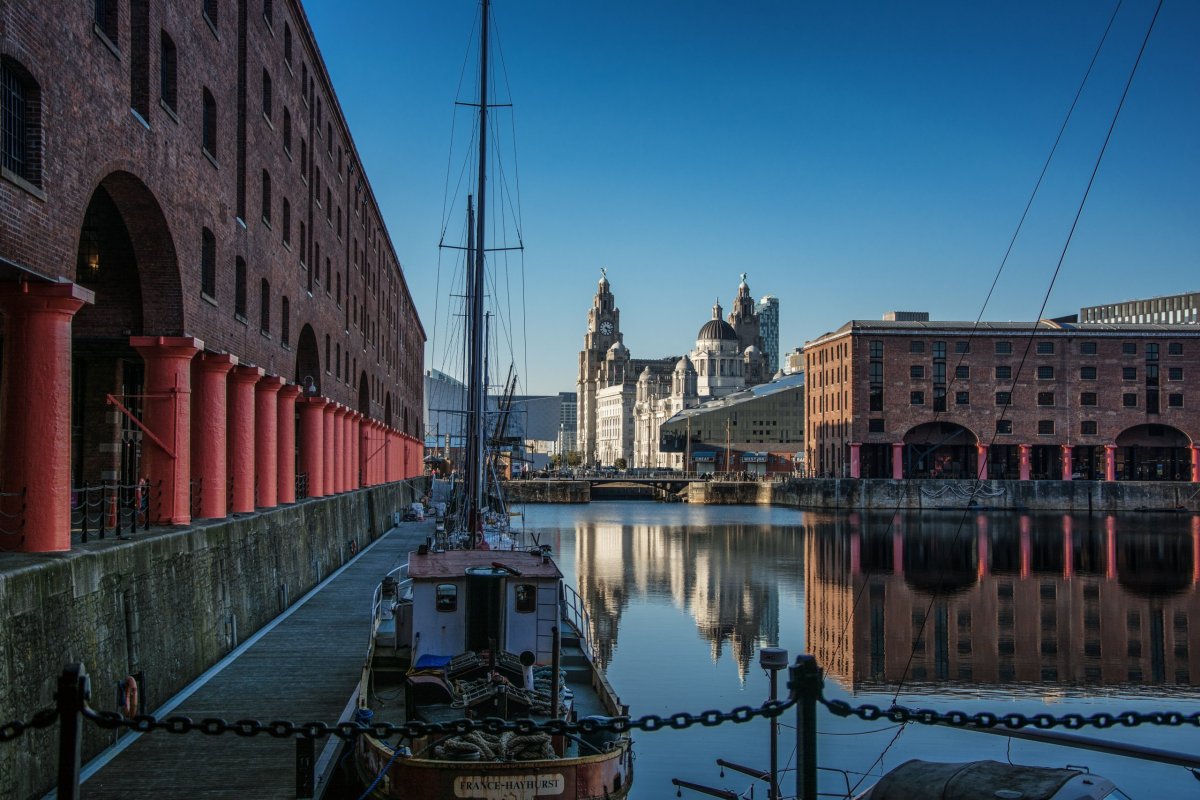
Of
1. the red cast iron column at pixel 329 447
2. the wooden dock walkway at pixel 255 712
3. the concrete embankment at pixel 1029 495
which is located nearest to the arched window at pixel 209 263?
the wooden dock walkway at pixel 255 712

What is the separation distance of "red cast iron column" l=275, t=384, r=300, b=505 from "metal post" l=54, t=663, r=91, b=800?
93.7ft

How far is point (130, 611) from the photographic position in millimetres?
18062

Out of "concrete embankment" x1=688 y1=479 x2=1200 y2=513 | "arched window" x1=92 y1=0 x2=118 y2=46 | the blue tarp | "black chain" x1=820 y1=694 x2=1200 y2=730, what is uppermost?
"arched window" x1=92 y1=0 x2=118 y2=46

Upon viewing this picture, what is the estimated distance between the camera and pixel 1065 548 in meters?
71.1

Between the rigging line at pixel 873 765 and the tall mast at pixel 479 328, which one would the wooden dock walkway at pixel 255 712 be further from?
the rigging line at pixel 873 765

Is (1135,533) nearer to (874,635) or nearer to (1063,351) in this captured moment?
(1063,351)

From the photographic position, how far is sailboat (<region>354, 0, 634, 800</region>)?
14984 mm

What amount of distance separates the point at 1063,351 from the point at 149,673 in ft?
346

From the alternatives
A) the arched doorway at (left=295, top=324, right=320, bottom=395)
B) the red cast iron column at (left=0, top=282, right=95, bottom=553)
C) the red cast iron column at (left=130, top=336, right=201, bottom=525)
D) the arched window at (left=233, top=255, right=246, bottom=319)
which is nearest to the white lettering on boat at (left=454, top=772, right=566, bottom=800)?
the red cast iron column at (left=0, top=282, right=95, bottom=553)

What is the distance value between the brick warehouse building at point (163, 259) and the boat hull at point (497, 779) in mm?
6085

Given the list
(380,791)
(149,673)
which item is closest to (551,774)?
(380,791)

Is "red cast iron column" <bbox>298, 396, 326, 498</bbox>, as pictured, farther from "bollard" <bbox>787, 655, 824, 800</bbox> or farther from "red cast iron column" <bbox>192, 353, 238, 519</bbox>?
"bollard" <bbox>787, 655, 824, 800</bbox>

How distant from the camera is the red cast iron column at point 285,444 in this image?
36000mm

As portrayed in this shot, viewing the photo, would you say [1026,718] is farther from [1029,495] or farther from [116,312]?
[1029,495]
